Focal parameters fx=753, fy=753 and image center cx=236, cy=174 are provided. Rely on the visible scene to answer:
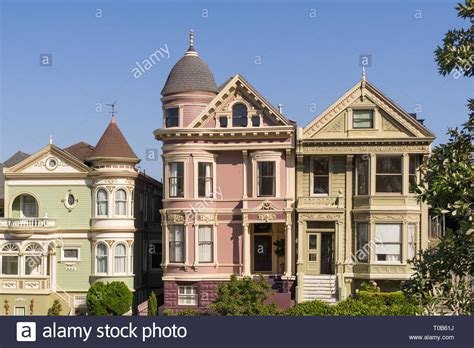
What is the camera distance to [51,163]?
37.3m

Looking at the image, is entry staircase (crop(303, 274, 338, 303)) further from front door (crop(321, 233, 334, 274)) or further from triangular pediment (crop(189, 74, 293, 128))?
triangular pediment (crop(189, 74, 293, 128))

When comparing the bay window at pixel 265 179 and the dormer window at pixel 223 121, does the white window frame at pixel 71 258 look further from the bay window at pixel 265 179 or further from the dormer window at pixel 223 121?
the bay window at pixel 265 179

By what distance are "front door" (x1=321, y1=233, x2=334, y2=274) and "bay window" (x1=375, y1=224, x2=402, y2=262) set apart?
2220 mm

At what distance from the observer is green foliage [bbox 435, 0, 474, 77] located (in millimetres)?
15062

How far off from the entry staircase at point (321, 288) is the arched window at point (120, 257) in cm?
907

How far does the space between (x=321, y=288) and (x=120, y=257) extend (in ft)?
32.8

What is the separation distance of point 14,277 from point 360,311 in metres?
17.3

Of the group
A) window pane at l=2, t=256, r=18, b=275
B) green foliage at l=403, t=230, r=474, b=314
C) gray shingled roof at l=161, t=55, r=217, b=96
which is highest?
gray shingled roof at l=161, t=55, r=217, b=96

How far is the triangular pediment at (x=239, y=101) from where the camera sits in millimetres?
34750

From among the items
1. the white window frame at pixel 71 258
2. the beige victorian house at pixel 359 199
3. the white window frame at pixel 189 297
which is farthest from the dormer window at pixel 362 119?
the white window frame at pixel 71 258

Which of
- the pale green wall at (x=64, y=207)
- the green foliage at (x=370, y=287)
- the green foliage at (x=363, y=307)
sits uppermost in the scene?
the pale green wall at (x=64, y=207)

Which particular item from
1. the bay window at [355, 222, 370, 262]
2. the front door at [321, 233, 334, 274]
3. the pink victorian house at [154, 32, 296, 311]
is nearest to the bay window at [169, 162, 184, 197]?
the pink victorian house at [154, 32, 296, 311]

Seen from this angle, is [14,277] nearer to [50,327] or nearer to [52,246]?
[52,246]

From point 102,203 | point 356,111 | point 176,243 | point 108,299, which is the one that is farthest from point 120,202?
point 356,111
